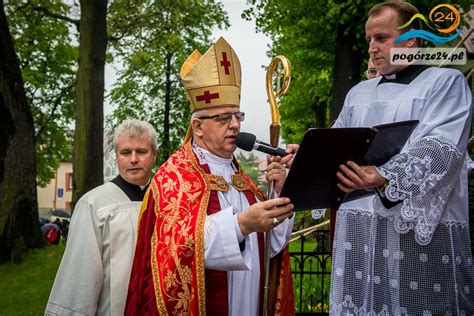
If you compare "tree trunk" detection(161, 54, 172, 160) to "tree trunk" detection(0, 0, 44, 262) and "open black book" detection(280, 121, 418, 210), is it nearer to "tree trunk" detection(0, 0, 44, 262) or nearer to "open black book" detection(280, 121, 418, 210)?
"tree trunk" detection(0, 0, 44, 262)

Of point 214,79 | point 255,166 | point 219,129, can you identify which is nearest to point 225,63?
point 214,79

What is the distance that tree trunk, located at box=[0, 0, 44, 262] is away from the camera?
33.1 ft

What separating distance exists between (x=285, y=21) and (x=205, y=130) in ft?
38.5

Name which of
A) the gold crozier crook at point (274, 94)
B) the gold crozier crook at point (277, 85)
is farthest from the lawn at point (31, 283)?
the gold crozier crook at point (277, 85)

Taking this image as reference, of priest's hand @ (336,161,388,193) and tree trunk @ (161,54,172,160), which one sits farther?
tree trunk @ (161,54,172,160)

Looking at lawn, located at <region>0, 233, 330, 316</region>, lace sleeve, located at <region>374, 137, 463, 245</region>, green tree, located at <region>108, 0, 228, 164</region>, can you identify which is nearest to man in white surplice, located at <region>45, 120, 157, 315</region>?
lace sleeve, located at <region>374, 137, 463, 245</region>

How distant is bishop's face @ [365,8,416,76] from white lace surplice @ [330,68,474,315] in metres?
0.16

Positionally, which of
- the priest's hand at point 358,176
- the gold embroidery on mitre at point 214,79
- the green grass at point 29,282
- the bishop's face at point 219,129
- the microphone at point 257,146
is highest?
the gold embroidery on mitre at point 214,79

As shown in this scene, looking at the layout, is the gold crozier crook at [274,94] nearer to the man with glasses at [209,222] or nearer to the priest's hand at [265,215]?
the man with glasses at [209,222]

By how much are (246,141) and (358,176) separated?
0.63 meters

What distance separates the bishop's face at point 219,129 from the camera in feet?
10.7

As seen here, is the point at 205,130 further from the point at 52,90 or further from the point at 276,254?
the point at 52,90

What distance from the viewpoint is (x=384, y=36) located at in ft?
9.63

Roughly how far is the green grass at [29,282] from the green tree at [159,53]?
5.58 m
